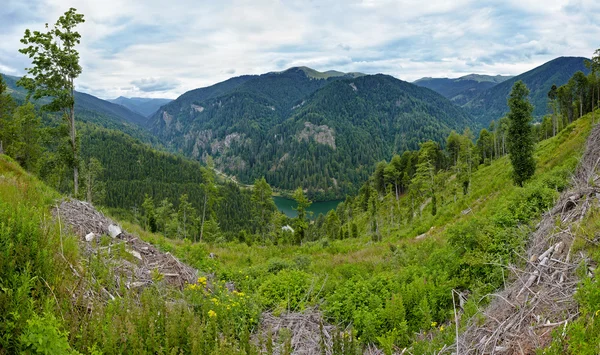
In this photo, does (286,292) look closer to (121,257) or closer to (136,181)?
(121,257)

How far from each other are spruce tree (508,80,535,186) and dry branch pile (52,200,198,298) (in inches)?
808

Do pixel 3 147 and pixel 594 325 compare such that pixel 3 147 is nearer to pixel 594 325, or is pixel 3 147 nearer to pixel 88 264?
pixel 88 264

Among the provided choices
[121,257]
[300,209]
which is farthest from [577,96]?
[121,257]

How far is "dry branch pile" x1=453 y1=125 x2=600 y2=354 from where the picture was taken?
4211mm

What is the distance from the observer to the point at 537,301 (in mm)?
4684

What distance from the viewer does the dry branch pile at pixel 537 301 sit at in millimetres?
4211

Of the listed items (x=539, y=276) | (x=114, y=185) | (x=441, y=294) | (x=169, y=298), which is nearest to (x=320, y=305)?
(x=441, y=294)

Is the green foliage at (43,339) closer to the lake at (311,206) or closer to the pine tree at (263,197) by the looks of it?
the pine tree at (263,197)

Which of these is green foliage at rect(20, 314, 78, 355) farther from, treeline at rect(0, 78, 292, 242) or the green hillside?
treeline at rect(0, 78, 292, 242)

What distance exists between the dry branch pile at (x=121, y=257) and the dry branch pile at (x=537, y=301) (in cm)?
589

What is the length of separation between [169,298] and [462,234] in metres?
7.12

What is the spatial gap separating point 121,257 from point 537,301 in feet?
26.4

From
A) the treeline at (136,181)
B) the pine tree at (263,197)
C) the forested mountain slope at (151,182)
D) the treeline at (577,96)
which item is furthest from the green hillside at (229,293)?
the forested mountain slope at (151,182)

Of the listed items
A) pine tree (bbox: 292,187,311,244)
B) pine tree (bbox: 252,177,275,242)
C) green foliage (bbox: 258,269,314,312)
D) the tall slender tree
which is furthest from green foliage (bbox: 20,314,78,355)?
pine tree (bbox: 252,177,275,242)
